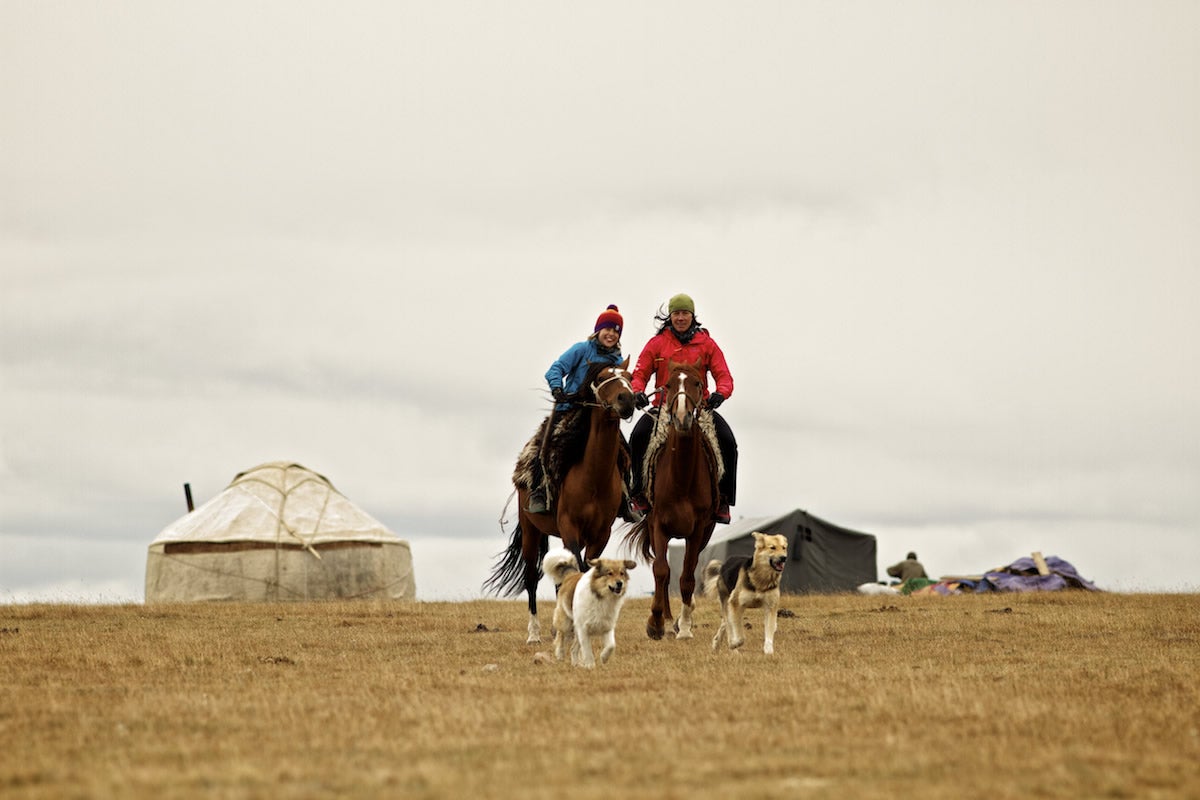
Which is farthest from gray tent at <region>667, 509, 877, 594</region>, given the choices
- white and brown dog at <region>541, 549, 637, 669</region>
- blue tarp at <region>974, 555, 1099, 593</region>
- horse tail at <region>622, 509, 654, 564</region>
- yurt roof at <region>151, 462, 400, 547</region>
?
white and brown dog at <region>541, 549, 637, 669</region>

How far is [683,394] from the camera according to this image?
14.7m

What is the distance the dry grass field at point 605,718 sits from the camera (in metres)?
6.38

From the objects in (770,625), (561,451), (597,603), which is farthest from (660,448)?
(597,603)

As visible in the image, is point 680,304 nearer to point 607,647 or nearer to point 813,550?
point 607,647

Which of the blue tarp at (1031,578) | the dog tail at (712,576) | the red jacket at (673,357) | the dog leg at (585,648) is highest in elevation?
the red jacket at (673,357)

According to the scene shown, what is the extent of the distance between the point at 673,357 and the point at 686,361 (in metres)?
0.17

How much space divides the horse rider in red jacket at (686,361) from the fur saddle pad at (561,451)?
39.4 inches

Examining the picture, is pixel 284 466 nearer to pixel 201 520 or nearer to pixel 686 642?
pixel 201 520

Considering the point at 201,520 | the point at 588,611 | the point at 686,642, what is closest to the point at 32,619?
the point at 686,642

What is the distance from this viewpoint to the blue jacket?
51.7 feet

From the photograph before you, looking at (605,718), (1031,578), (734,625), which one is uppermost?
(1031,578)

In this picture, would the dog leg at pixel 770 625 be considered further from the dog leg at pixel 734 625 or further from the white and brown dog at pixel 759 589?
the dog leg at pixel 734 625

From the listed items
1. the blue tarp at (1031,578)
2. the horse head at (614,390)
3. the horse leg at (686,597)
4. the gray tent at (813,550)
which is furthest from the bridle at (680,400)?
the gray tent at (813,550)

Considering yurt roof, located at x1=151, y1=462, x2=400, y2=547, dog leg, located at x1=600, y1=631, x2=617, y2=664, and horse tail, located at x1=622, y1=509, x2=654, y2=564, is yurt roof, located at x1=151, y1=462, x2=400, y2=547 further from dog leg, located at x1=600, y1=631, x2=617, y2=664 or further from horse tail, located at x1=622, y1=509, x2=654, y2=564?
dog leg, located at x1=600, y1=631, x2=617, y2=664
